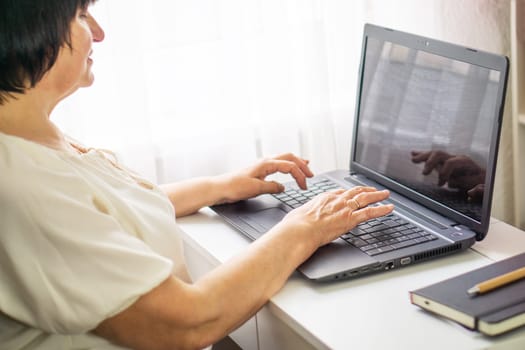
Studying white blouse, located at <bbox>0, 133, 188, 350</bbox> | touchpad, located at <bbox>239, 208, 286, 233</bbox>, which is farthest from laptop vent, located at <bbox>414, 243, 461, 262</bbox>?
white blouse, located at <bbox>0, 133, 188, 350</bbox>

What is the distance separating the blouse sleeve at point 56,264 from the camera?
1003 mm

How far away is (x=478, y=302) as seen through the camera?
1058 mm

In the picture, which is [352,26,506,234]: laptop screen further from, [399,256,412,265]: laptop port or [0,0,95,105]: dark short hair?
[0,0,95,105]: dark short hair

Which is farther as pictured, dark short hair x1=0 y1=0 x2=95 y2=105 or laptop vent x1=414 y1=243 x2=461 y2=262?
laptop vent x1=414 y1=243 x2=461 y2=262

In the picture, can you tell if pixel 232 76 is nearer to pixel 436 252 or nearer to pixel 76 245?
pixel 436 252

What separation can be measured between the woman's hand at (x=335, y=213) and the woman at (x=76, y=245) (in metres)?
0.04

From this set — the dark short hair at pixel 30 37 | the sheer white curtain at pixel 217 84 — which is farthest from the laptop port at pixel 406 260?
the sheer white curtain at pixel 217 84

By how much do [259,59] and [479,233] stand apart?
2.79 ft

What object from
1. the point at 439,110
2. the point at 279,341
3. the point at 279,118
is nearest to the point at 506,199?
the point at 279,118

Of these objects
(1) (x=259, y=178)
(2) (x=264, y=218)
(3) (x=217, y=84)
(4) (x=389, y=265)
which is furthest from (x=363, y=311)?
(3) (x=217, y=84)

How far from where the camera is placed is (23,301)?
1.03 m

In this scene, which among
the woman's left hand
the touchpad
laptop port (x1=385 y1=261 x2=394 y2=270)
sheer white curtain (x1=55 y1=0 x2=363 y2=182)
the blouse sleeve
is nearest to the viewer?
the blouse sleeve

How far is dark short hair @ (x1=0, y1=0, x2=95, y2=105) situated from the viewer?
102 centimetres

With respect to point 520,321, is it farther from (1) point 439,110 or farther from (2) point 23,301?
(2) point 23,301
